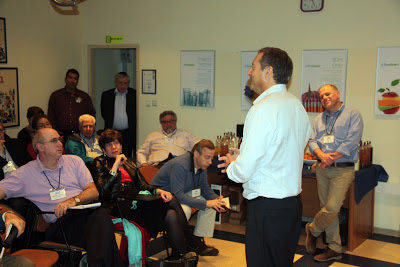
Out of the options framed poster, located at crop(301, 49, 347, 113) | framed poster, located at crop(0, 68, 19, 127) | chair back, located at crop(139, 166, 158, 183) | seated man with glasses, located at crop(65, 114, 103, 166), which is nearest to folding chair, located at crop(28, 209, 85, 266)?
chair back, located at crop(139, 166, 158, 183)

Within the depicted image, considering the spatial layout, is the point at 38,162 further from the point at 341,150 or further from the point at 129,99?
the point at 129,99

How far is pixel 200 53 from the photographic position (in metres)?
6.43

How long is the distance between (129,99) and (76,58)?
48.2 inches

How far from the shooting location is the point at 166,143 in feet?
19.6

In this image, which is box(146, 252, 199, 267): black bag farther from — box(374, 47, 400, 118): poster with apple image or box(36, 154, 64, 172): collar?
box(374, 47, 400, 118): poster with apple image

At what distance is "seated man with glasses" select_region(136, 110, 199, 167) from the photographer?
19.4 feet

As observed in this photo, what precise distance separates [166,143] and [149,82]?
133 cm

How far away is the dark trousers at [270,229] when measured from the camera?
248 centimetres

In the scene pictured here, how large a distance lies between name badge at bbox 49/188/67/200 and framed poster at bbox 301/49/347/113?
128 inches

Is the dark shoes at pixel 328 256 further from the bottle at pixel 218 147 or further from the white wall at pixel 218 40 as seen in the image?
the bottle at pixel 218 147

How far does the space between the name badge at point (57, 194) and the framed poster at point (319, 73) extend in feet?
10.6

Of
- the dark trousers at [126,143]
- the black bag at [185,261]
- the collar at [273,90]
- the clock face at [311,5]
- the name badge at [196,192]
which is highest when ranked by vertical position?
the clock face at [311,5]

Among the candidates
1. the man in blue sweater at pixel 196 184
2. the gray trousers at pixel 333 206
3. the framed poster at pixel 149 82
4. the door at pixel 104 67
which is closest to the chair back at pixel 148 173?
the man in blue sweater at pixel 196 184

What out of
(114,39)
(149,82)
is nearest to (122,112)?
(149,82)
